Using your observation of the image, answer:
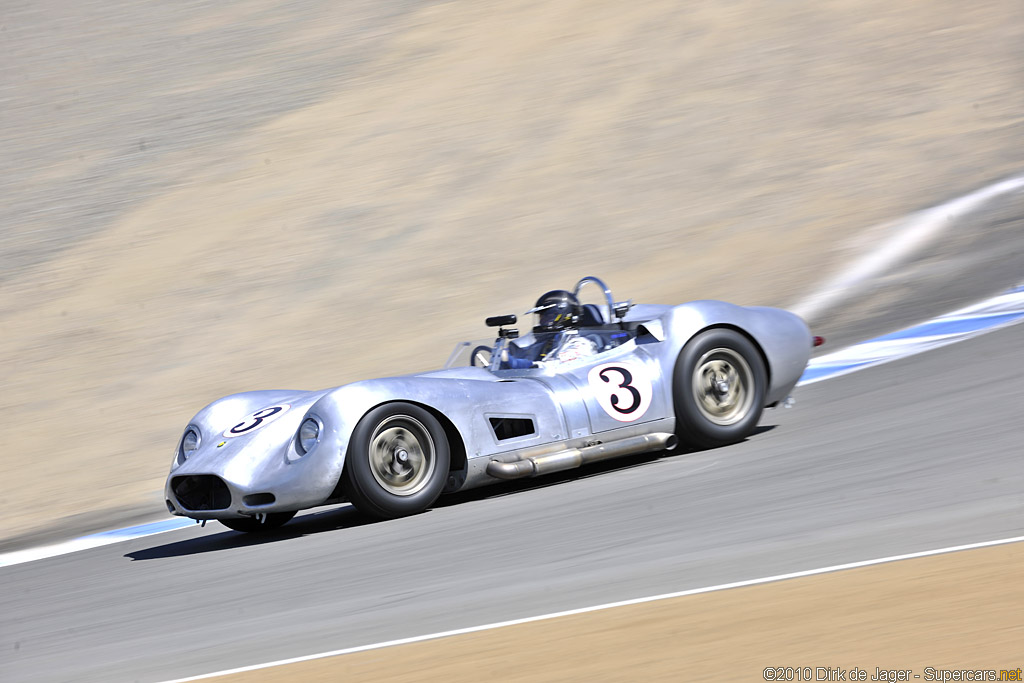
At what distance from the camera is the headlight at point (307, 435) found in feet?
20.9

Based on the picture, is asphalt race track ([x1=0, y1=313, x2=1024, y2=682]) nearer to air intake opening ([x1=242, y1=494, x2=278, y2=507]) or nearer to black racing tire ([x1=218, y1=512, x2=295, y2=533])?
black racing tire ([x1=218, y1=512, x2=295, y2=533])

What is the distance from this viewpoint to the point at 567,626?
410 cm

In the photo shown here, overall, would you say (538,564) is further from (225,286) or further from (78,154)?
(78,154)

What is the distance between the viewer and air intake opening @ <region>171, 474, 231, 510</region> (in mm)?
6570

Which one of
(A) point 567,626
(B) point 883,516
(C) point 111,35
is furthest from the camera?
(C) point 111,35

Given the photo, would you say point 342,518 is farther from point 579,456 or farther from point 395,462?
point 579,456

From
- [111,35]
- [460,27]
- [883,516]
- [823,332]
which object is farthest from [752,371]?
[111,35]

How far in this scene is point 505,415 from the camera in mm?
6781

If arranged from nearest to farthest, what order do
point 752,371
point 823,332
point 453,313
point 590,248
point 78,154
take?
point 752,371, point 823,332, point 453,313, point 590,248, point 78,154

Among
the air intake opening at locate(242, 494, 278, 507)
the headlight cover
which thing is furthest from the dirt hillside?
the headlight cover

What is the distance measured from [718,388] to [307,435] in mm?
2501

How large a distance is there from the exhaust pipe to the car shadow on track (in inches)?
7.8

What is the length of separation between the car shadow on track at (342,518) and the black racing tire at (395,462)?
168 millimetres

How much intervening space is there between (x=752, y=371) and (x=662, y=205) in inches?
291
